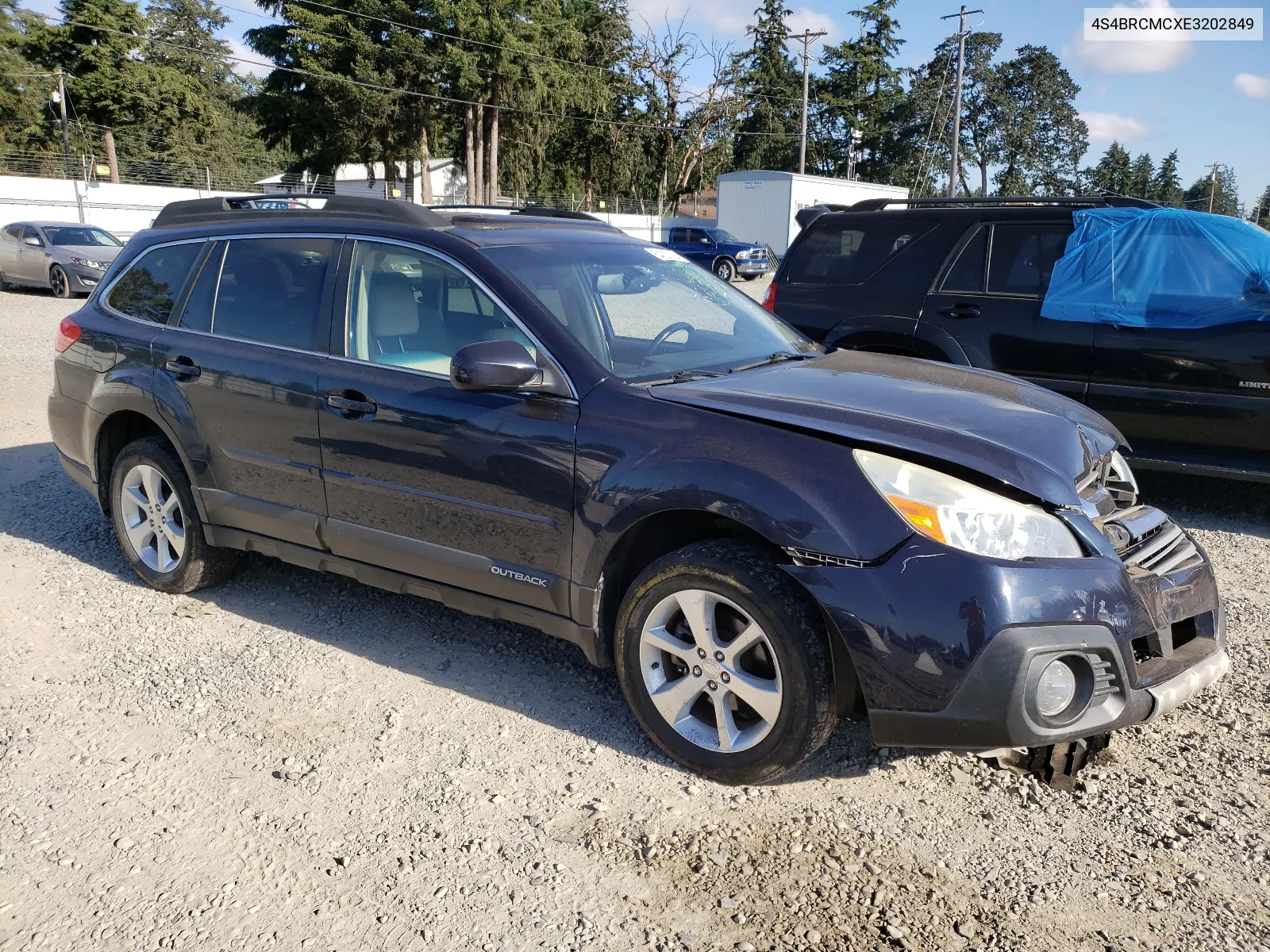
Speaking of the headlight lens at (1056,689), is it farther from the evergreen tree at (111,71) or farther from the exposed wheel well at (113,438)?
the evergreen tree at (111,71)

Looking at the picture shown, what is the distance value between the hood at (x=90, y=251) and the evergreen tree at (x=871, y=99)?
62.5 metres

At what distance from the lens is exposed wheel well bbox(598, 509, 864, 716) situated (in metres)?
3.14

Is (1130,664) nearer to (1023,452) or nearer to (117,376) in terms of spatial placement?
(1023,452)

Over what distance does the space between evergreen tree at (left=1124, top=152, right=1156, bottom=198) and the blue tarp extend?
73.9 meters

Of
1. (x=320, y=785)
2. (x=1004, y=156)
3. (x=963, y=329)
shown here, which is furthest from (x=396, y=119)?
(x=1004, y=156)

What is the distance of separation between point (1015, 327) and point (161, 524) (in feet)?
16.6

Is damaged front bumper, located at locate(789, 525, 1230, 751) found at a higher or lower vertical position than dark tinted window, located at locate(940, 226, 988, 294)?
lower

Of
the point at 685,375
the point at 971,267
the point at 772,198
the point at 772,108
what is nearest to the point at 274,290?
the point at 685,375

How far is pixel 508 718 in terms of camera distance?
3.72m

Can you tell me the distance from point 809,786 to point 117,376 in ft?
12.5

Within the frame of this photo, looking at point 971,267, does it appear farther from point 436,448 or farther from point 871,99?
point 871,99

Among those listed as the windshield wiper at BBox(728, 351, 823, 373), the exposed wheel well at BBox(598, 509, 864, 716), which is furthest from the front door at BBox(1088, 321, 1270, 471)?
the exposed wheel well at BBox(598, 509, 864, 716)

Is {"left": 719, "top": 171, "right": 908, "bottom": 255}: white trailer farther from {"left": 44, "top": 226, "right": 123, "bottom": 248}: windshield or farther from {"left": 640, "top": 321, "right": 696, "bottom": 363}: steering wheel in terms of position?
{"left": 640, "top": 321, "right": 696, "bottom": 363}: steering wheel

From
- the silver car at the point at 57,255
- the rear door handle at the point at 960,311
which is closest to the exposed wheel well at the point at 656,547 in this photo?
the rear door handle at the point at 960,311
